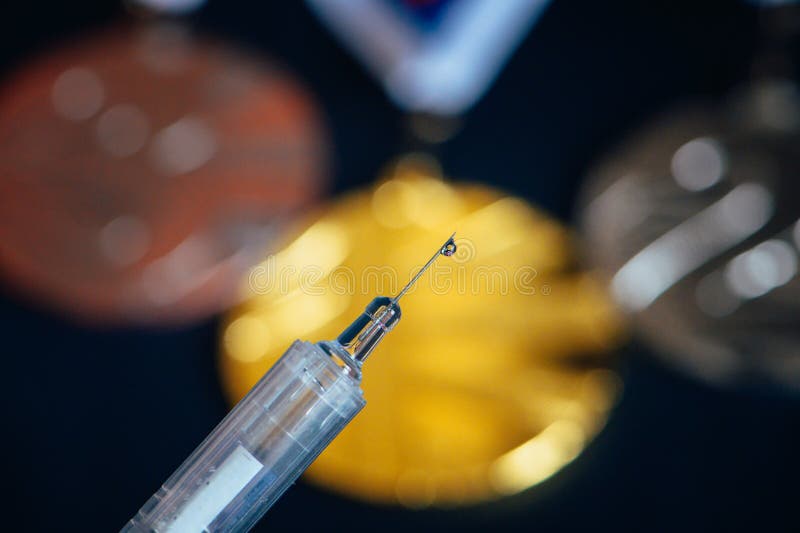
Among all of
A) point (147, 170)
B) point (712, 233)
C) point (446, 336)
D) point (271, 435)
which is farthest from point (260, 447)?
point (712, 233)

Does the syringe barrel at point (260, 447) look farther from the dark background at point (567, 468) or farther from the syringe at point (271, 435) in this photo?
the dark background at point (567, 468)

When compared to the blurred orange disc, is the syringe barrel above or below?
below

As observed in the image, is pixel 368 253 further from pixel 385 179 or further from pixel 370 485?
pixel 370 485

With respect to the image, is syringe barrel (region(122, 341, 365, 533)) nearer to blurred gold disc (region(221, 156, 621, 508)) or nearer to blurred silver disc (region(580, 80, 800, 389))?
blurred gold disc (region(221, 156, 621, 508))

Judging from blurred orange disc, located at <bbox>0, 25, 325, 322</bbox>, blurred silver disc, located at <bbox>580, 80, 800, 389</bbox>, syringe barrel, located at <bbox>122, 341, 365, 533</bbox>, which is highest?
blurred silver disc, located at <bbox>580, 80, 800, 389</bbox>

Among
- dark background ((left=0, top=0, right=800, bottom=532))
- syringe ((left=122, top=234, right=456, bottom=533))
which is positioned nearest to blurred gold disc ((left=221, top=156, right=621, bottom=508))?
A: dark background ((left=0, top=0, right=800, bottom=532))

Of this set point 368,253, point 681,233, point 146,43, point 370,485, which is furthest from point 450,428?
point 146,43

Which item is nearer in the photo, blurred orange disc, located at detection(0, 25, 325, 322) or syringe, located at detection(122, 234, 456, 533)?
syringe, located at detection(122, 234, 456, 533)

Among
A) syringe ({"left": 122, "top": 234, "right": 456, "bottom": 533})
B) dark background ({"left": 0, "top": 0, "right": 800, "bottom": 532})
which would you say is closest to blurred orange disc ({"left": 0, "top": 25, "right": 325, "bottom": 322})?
dark background ({"left": 0, "top": 0, "right": 800, "bottom": 532})
